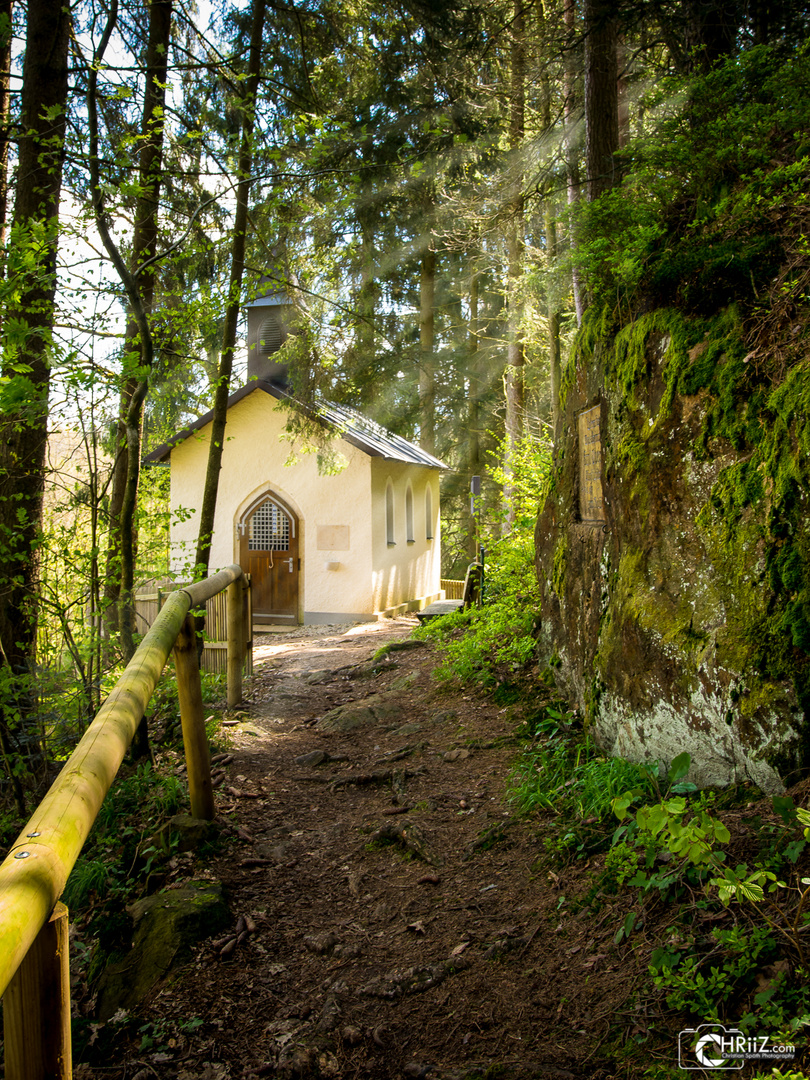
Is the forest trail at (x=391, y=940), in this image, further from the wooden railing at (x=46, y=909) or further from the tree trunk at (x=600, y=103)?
the tree trunk at (x=600, y=103)

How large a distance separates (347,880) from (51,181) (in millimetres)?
5571

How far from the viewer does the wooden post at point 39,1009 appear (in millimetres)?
1551

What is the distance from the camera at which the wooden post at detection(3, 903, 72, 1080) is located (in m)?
1.55

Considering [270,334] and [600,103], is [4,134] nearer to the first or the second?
[600,103]

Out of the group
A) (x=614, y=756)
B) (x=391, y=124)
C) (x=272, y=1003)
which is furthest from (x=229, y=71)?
→ (x=272, y=1003)

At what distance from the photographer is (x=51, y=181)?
5.47m

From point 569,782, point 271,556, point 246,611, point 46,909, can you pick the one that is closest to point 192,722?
point 569,782

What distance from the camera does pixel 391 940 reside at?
3.25 meters

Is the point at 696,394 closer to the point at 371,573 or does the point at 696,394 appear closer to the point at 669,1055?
the point at 669,1055

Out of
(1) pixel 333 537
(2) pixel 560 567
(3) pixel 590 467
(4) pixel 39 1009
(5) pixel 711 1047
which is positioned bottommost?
(5) pixel 711 1047

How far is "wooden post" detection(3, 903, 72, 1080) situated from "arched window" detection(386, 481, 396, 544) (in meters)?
14.9

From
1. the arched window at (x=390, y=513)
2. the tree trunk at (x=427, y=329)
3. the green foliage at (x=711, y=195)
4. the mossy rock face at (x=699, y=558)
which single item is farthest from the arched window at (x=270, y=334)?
the mossy rock face at (x=699, y=558)

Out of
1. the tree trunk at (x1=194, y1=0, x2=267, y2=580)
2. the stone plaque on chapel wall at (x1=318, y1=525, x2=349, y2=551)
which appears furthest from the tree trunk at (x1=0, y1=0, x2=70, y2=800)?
the stone plaque on chapel wall at (x1=318, y1=525, x2=349, y2=551)

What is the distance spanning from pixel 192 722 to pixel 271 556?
1205 cm
